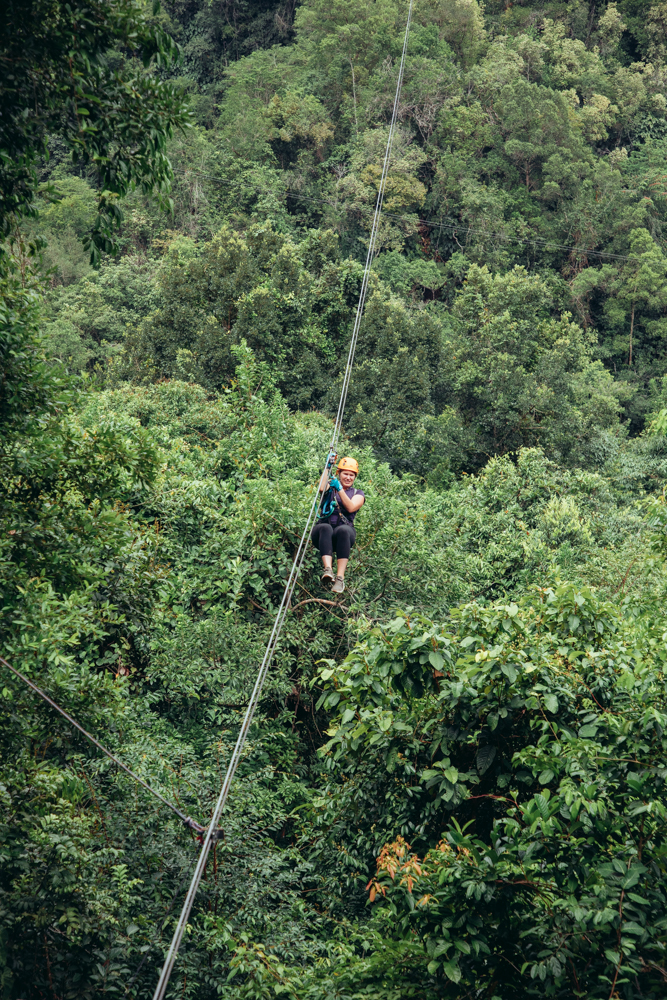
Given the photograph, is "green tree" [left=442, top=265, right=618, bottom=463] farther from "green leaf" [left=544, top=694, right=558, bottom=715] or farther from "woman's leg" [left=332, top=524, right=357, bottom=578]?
"green leaf" [left=544, top=694, right=558, bottom=715]

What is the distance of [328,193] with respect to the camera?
33562mm

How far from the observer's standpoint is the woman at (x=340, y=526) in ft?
25.9

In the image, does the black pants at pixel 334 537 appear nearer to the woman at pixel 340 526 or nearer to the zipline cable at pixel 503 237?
the woman at pixel 340 526

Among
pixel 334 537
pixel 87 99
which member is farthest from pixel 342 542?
pixel 87 99

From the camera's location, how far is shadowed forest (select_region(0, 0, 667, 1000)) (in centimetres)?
430

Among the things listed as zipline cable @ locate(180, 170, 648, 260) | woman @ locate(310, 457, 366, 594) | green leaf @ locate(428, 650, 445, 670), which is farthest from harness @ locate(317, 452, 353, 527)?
zipline cable @ locate(180, 170, 648, 260)

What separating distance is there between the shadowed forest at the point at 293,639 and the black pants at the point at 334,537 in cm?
57

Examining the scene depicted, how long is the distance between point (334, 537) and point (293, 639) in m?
1.01

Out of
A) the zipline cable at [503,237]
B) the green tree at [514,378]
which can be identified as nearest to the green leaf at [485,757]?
the green tree at [514,378]

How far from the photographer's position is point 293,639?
8461 millimetres

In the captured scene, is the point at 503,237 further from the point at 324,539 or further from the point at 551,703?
the point at 551,703

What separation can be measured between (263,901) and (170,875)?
66 cm

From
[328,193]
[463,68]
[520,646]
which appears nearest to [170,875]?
[520,646]

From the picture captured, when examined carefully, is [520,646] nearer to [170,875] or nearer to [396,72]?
[170,875]
